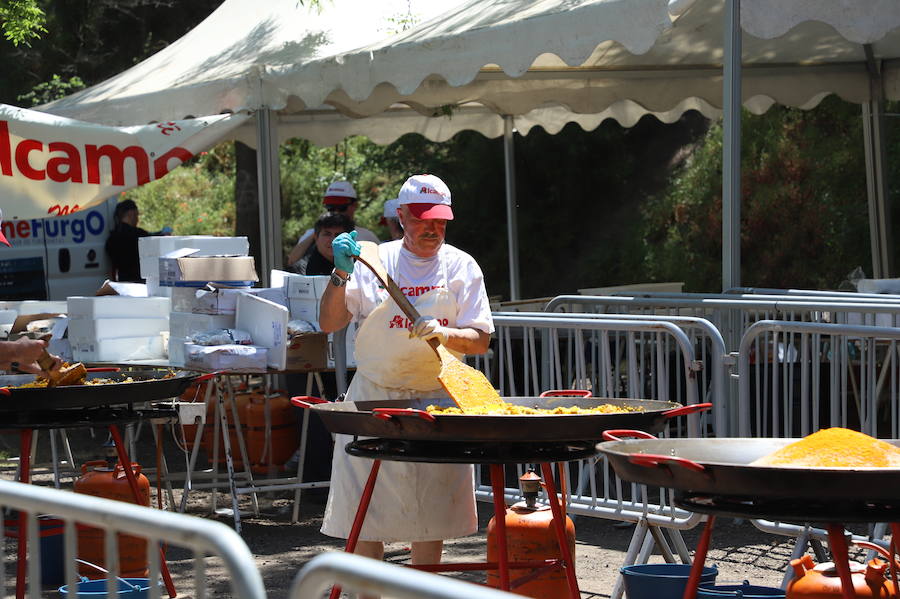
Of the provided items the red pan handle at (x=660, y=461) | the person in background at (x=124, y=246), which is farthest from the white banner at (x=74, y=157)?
the red pan handle at (x=660, y=461)

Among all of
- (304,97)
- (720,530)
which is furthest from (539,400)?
(304,97)

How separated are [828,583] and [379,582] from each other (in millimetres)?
2501

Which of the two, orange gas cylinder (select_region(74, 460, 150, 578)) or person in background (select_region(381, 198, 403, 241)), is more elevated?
person in background (select_region(381, 198, 403, 241))

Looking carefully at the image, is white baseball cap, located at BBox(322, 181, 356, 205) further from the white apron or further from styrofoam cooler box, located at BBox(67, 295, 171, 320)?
the white apron

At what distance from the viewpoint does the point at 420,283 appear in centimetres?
532

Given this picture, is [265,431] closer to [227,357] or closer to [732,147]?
[227,357]

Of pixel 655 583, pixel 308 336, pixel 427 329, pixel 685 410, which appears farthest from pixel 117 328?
pixel 685 410

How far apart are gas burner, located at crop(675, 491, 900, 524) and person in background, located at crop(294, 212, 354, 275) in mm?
5922

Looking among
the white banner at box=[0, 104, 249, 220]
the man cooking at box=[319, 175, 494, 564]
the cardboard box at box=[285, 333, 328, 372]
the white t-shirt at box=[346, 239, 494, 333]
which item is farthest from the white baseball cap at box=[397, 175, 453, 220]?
the white banner at box=[0, 104, 249, 220]

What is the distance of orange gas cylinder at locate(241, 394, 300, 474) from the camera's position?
9.38 m

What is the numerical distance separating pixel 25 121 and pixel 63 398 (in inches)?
191

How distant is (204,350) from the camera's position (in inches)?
306

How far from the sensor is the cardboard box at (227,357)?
774 centimetres

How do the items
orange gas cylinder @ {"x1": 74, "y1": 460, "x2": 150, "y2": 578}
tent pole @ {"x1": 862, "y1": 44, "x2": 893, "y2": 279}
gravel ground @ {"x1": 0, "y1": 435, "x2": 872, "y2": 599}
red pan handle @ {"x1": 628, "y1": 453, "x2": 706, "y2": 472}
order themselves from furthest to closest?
tent pole @ {"x1": 862, "y1": 44, "x2": 893, "y2": 279}, gravel ground @ {"x1": 0, "y1": 435, "x2": 872, "y2": 599}, orange gas cylinder @ {"x1": 74, "y1": 460, "x2": 150, "y2": 578}, red pan handle @ {"x1": 628, "y1": 453, "x2": 706, "y2": 472}
